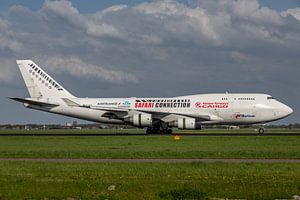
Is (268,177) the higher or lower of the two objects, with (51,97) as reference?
lower

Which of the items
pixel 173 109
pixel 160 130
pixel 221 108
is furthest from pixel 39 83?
pixel 221 108

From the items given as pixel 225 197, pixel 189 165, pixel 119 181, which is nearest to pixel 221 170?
pixel 189 165

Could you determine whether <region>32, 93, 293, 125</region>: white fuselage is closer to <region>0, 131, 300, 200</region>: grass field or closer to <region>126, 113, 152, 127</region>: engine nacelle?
<region>126, 113, 152, 127</region>: engine nacelle

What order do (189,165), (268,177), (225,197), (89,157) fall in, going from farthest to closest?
(89,157), (189,165), (268,177), (225,197)

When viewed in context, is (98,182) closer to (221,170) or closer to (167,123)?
(221,170)

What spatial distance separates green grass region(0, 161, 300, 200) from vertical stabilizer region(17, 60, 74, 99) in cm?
4768

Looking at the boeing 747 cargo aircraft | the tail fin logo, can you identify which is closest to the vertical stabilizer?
the tail fin logo

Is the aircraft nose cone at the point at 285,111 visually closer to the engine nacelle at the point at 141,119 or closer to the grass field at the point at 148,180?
the engine nacelle at the point at 141,119

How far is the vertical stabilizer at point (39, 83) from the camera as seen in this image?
72750 millimetres

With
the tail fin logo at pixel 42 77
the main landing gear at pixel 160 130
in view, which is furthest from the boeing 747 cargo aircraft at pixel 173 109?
the tail fin logo at pixel 42 77

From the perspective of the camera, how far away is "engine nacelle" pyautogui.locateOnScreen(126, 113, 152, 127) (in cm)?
6525

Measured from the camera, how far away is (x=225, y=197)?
54.1 ft

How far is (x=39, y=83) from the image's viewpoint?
240 ft

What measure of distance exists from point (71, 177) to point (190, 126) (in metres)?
43.9
